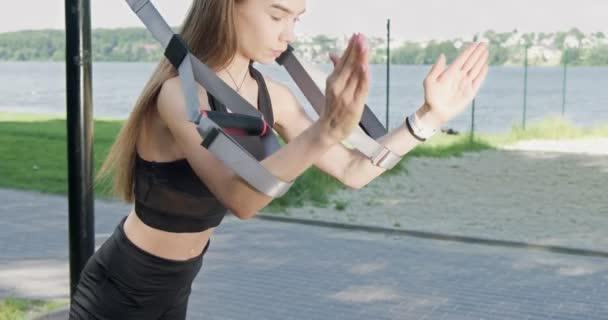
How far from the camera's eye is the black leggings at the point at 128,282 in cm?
217

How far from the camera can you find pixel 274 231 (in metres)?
8.77

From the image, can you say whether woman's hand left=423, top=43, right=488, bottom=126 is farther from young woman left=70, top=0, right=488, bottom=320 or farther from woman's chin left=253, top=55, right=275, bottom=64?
woman's chin left=253, top=55, right=275, bottom=64

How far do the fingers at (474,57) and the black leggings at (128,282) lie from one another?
0.76 m

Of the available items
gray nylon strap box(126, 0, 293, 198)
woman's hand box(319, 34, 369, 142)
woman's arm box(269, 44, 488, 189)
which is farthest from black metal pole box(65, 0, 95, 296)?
woman's hand box(319, 34, 369, 142)

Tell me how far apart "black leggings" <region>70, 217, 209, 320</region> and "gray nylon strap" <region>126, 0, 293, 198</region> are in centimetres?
60

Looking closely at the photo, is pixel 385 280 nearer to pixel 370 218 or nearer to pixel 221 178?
pixel 370 218

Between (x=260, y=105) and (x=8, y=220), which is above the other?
(x=260, y=105)

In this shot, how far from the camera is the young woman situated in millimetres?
1759

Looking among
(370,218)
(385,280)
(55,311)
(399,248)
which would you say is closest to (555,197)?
(370,218)

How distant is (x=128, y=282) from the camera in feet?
7.17

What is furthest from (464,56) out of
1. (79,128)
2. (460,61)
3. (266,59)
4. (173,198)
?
(79,128)

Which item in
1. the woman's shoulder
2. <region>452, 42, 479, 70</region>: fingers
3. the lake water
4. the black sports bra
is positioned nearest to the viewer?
<region>452, 42, 479, 70</region>: fingers

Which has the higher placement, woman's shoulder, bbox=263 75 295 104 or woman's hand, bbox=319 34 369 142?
woman's hand, bbox=319 34 369 142

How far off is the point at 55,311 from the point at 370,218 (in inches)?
202
